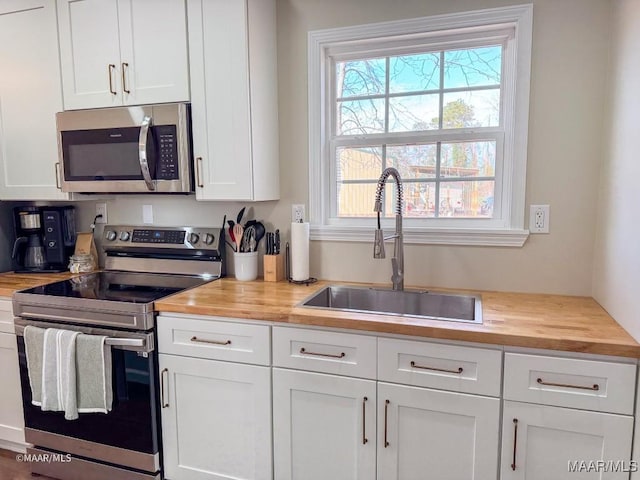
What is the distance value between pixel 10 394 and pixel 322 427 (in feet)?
5.35

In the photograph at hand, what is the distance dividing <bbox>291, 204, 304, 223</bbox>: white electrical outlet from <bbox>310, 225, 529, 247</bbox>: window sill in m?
0.09

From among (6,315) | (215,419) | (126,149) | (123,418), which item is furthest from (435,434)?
(6,315)

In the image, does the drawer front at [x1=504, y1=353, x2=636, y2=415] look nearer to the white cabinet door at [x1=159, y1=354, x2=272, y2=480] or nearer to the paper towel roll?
the white cabinet door at [x1=159, y1=354, x2=272, y2=480]

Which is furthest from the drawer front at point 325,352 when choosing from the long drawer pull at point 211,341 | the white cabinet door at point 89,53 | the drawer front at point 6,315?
the white cabinet door at point 89,53

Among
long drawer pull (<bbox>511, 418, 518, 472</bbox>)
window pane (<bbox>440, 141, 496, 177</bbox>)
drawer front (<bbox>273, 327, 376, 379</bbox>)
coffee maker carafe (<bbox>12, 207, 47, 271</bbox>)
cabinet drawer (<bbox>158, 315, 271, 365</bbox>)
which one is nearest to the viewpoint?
long drawer pull (<bbox>511, 418, 518, 472</bbox>)

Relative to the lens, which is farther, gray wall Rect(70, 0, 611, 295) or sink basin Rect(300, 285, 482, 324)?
sink basin Rect(300, 285, 482, 324)

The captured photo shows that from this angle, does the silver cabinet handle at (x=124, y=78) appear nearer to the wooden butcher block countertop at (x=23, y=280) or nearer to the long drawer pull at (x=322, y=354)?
the wooden butcher block countertop at (x=23, y=280)

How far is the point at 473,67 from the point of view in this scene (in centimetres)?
198

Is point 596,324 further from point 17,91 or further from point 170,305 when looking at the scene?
point 17,91

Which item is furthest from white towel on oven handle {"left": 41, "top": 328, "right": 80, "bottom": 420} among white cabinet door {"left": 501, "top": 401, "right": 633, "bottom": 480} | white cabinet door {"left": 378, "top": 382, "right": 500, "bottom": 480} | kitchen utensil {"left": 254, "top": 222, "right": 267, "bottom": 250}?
white cabinet door {"left": 501, "top": 401, "right": 633, "bottom": 480}

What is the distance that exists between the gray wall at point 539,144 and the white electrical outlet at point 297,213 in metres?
0.04

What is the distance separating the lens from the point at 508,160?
1.91m

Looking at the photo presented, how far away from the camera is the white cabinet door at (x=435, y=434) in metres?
1.42

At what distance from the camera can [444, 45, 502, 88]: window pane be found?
1946mm
